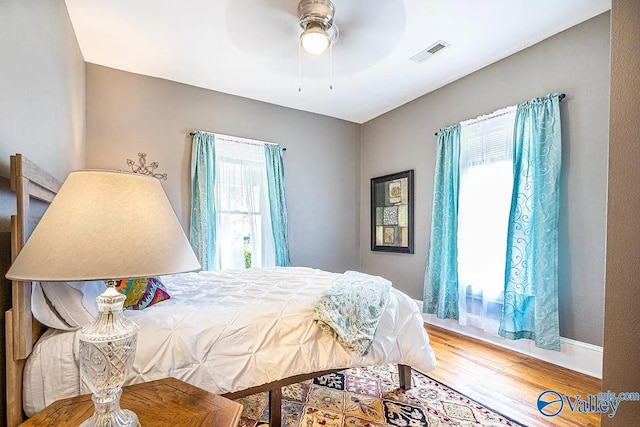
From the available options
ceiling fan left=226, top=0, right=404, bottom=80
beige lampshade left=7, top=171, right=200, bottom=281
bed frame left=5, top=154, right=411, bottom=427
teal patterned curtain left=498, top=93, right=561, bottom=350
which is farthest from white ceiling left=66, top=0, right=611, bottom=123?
beige lampshade left=7, top=171, right=200, bottom=281

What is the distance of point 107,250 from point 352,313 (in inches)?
51.8

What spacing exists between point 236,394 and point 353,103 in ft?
12.0

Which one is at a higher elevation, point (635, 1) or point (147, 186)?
point (635, 1)

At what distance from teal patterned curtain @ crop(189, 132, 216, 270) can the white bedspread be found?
1.42 m

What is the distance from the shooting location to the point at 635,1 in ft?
4.21

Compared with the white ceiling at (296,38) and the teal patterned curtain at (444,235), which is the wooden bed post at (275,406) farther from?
the white ceiling at (296,38)

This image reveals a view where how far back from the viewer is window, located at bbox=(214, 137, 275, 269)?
3686 mm

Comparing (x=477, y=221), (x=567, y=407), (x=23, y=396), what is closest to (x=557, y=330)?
(x=567, y=407)

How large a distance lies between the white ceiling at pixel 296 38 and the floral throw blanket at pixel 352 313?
200 cm

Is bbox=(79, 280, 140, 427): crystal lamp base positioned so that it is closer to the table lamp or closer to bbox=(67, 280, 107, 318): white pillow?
the table lamp

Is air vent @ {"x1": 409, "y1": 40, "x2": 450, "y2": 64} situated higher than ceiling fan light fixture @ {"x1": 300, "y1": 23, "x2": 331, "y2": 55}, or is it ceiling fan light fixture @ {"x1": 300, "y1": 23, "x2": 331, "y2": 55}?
air vent @ {"x1": 409, "y1": 40, "x2": 450, "y2": 64}

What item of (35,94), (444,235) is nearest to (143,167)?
(35,94)

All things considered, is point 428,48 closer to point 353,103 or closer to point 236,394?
point 353,103

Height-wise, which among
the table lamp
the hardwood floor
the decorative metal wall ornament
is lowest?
the hardwood floor
